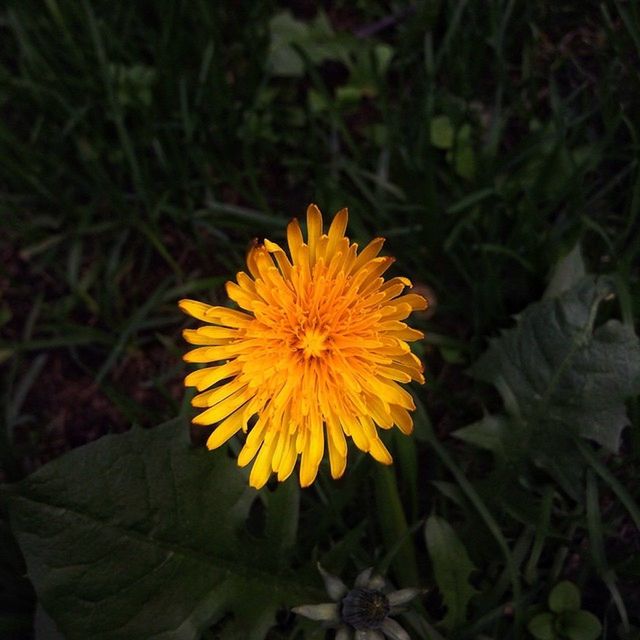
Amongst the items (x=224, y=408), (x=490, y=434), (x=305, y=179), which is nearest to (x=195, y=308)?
(x=224, y=408)

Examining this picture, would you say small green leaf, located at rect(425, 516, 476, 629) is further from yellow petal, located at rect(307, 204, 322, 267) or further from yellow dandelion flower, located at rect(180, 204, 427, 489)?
yellow petal, located at rect(307, 204, 322, 267)

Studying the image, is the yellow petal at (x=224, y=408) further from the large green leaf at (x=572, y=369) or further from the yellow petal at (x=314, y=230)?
the large green leaf at (x=572, y=369)

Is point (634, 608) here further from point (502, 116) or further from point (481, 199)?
point (502, 116)

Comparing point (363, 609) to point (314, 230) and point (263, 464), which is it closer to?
point (263, 464)

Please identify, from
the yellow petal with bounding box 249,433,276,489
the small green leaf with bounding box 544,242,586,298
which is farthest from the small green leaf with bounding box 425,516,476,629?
the small green leaf with bounding box 544,242,586,298

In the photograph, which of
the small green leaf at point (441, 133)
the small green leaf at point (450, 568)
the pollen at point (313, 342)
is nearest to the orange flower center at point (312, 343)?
the pollen at point (313, 342)
